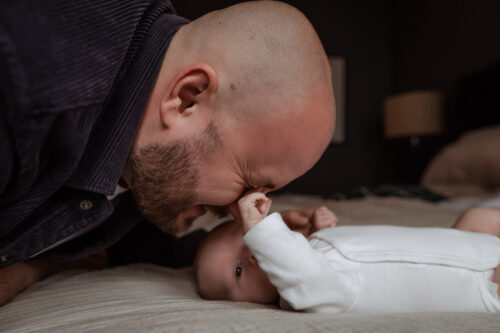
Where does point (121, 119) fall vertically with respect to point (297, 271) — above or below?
above

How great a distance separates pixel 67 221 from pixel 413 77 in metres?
4.16

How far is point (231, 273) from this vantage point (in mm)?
799

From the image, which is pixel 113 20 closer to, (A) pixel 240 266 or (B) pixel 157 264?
(A) pixel 240 266

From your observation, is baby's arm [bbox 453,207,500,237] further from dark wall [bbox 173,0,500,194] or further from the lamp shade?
dark wall [bbox 173,0,500,194]

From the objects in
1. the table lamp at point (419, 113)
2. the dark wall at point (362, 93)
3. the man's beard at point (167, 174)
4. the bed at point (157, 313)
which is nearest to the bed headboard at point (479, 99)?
the table lamp at point (419, 113)

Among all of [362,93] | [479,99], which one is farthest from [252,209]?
[362,93]

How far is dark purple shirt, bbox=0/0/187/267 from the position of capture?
0.48 m

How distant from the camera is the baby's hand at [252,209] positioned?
2.26ft

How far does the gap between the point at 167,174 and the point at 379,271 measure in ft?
1.49

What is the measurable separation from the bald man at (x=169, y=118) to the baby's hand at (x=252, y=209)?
56mm

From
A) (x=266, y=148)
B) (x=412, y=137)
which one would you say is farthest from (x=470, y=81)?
(x=266, y=148)

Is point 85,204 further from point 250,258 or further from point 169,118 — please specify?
point 250,258

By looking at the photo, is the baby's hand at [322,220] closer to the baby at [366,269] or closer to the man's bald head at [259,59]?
the baby at [366,269]

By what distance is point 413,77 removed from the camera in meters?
4.11
